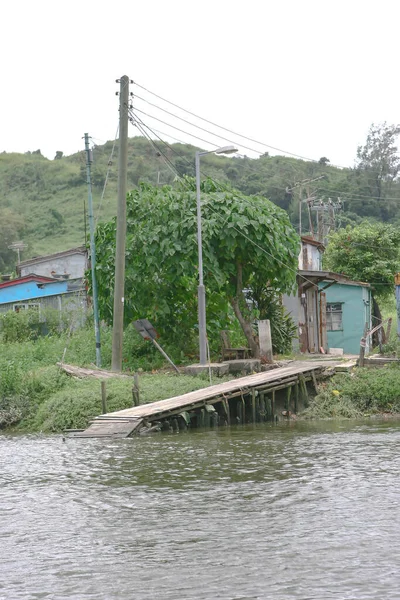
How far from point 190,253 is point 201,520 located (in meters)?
17.4

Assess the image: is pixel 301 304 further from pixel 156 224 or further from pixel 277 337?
pixel 156 224

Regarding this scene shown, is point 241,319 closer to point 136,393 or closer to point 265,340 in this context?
point 265,340

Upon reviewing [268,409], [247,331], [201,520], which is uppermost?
[247,331]

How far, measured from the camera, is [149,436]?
21578mm

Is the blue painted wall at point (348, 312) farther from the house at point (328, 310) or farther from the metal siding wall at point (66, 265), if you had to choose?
the metal siding wall at point (66, 265)

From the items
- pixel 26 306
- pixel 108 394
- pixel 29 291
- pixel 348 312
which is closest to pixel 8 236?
pixel 29 291

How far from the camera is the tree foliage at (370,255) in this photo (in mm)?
51438

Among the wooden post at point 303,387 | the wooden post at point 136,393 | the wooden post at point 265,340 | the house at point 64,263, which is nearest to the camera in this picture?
the wooden post at point 136,393

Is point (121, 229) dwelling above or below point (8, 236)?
below

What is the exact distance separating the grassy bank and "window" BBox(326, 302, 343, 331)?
1463 cm

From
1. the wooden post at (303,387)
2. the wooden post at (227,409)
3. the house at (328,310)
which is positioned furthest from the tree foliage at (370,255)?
the wooden post at (227,409)

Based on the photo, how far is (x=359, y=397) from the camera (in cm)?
2686

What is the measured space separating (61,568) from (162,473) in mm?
6044

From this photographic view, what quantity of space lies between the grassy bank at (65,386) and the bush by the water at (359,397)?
11.6 feet
